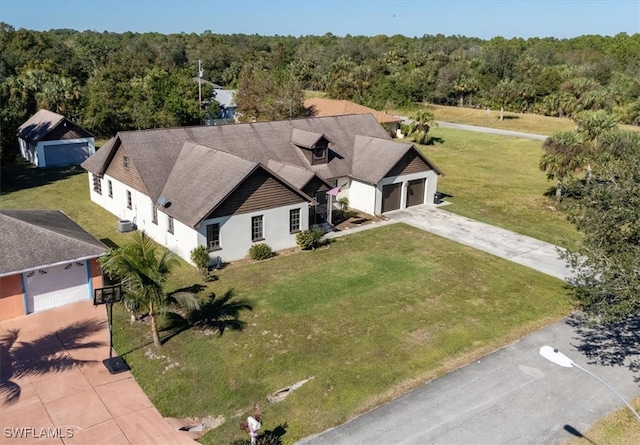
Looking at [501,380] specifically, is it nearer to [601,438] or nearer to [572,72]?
[601,438]

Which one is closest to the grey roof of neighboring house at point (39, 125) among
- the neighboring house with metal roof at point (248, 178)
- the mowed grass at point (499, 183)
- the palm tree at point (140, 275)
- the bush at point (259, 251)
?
the neighboring house with metal roof at point (248, 178)

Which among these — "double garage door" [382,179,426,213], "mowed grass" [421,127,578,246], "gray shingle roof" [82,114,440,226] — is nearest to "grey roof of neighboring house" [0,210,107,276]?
"gray shingle roof" [82,114,440,226]

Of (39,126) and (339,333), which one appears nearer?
(339,333)

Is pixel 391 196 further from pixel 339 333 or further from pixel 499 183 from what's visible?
pixel 339 333

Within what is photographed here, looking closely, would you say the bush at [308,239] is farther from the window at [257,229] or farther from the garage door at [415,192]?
the garage door at [415,192]

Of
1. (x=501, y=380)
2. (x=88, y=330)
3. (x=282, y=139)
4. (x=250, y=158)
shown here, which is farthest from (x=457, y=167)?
(x=88, y=330)

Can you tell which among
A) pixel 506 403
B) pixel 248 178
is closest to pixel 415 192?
pixel 248 178
